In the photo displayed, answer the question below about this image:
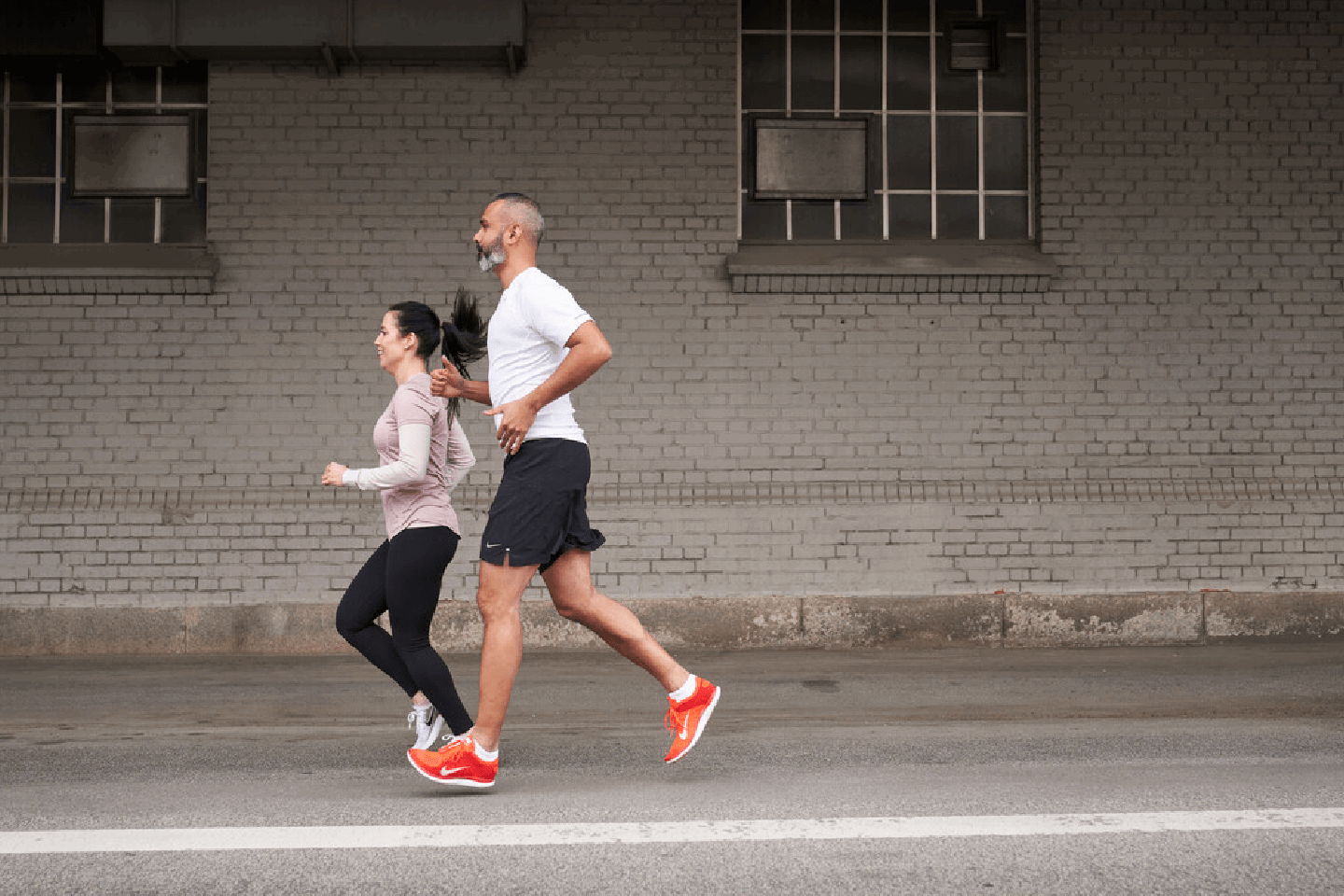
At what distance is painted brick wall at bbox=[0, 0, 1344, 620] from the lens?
8641 mm

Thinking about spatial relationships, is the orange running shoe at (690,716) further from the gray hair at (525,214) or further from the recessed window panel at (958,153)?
the recessed window panel at (958,153)

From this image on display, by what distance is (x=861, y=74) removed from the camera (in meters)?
9.24

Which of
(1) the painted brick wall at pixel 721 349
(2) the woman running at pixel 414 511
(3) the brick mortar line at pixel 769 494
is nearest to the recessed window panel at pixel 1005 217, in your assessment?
(1) the painted brick wall at pixel 721 349

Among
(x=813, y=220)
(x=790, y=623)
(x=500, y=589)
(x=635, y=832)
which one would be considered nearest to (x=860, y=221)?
(x=813, y=220)

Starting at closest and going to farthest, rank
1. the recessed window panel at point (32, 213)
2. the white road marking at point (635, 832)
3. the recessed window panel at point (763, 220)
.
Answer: the white road marking at point (635, 832) → the recessed window panel at point (32, 213) → the recessed window panel at point (763, 220)

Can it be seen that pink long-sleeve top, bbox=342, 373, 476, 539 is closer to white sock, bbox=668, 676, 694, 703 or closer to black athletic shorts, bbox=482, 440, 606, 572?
black athletic shorts, bbox=482, 440, 606, 572

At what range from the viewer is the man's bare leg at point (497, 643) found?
4273 millimetres

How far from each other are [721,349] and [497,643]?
4.79 m

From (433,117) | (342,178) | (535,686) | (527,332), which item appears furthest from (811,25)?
(527,332)

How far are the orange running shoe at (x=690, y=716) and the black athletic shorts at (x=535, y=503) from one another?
0.69m

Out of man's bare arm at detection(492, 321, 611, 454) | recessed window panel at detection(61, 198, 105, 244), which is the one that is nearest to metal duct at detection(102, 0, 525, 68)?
recessed window panel at detection(61, 198, 105, 244)

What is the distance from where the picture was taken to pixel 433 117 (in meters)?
8.82

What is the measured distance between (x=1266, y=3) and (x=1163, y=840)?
739 centimetres

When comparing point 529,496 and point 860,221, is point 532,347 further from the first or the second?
point 860,221
